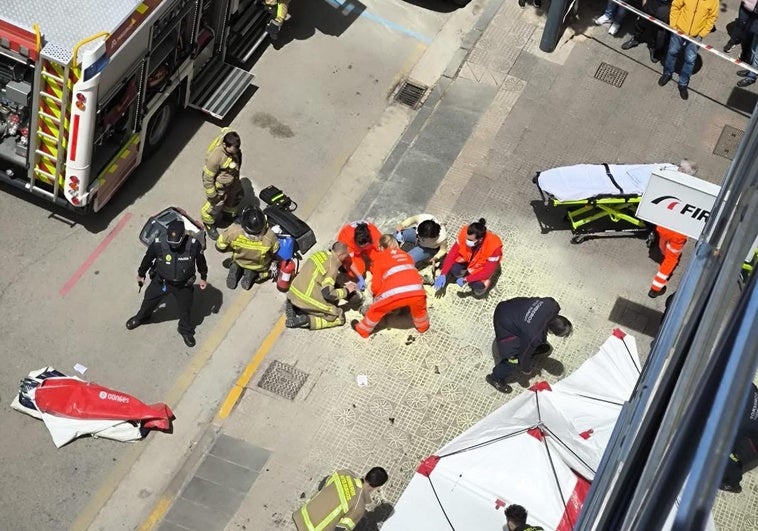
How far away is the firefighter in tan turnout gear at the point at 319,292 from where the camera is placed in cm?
1115

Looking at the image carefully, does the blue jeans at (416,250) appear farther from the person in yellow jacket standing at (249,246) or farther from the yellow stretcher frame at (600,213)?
the yellow stretcher frame at (600,213)

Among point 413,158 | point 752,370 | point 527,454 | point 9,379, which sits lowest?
point 9,379

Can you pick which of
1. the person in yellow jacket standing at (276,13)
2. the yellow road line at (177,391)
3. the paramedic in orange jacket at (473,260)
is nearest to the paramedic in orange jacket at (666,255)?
the paramedic in orange jacket at (473,260)

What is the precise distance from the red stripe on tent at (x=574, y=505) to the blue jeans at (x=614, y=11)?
775 cm

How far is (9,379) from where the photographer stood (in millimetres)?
10828

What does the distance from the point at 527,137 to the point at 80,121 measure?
5485mm

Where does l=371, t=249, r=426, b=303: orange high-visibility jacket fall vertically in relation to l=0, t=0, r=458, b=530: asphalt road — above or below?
above

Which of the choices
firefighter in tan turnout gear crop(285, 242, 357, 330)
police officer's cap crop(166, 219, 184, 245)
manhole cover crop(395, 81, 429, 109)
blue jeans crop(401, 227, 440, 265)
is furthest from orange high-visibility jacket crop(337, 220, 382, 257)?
manhole cover crop(395, 81, 429, 109)

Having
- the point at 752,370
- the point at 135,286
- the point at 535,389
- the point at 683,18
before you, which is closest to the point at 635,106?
the point at 683,18

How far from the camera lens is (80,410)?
34.4 feet

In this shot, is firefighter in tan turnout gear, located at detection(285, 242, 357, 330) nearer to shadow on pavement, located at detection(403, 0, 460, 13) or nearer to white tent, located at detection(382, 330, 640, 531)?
white tent, located at detection(382, 330, 640, 531)

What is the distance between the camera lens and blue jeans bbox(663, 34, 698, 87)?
47.4 ft

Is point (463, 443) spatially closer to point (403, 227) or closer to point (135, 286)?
point (403, 227)

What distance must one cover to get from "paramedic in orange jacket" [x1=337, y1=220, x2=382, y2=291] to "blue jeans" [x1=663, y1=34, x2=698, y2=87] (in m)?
5.17
